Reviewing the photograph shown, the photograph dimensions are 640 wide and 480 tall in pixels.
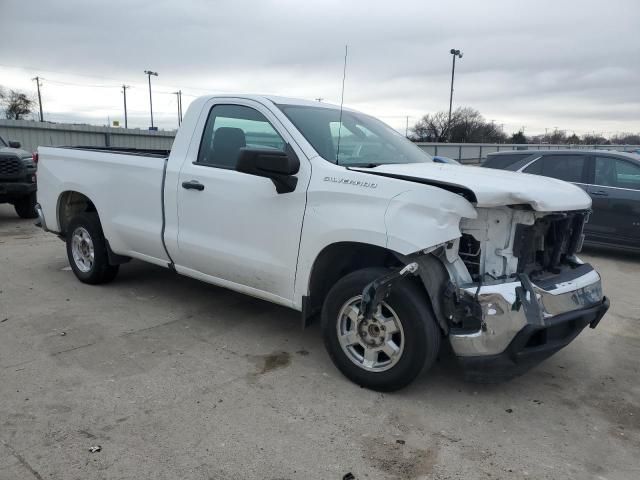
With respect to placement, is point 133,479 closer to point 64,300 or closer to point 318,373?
point 318,373

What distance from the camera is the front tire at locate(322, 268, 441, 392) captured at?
3342mm

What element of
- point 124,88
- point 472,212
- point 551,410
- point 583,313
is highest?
point 124,88

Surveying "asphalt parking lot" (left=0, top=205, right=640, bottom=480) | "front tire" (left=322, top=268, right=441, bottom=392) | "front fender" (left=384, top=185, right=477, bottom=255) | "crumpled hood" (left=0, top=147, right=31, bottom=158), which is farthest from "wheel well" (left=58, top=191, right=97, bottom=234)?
"crumpled hood" (left=0, top=147, right=31, bottom=158)

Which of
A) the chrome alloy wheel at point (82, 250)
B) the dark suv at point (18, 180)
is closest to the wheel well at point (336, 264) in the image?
the chrome alloy wheel at point (82, 250)

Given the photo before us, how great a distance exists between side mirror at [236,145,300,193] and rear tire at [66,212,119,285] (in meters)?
2.64

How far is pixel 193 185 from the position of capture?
14.7 ft

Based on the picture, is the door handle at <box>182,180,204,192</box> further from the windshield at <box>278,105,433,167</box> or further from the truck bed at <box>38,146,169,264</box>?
the windshield at <box>278,105,433,167</box>

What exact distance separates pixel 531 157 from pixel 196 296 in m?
6.29

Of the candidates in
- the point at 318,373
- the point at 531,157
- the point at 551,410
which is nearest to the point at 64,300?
the point at 318,373

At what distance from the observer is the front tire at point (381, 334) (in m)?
3.34

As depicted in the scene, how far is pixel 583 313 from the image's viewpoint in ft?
11.7

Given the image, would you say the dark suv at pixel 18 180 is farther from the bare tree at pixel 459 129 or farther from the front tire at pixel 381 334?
the bare tree at pixel 459 129

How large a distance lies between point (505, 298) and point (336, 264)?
126 cm

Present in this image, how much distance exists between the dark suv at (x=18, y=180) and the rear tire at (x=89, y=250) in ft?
16.7
